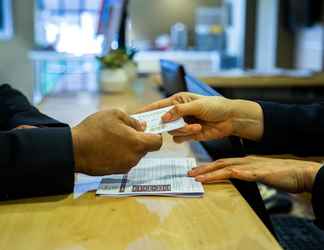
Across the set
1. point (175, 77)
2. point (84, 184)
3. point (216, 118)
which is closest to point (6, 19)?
point (175, 77)

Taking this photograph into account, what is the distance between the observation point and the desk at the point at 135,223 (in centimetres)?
75

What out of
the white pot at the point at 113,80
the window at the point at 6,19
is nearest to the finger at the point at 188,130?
the white pot at the point at 113,80

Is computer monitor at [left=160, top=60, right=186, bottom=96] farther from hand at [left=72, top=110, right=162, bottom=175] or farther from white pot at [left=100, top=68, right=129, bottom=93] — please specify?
hand at [left=72, top=110, right=162, bottom=175]

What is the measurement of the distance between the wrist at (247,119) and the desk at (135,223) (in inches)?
10.7

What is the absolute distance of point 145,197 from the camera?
968mm

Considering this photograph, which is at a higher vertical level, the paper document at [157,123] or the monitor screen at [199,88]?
the monitor screen at [199,88]

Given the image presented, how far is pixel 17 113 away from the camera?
1485 mm

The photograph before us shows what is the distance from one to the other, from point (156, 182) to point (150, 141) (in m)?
0.09

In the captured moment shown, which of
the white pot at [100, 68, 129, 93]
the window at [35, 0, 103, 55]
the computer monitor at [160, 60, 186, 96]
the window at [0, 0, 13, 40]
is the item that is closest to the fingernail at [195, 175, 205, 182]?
the computer monitor at [160, 60, 186, 96]

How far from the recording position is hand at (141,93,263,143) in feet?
3.95

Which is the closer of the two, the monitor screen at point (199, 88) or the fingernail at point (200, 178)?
the fingernail at point (200, 178)

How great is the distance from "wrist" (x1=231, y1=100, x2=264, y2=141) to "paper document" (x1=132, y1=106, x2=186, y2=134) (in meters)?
0.18

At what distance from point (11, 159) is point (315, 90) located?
8.68 feet

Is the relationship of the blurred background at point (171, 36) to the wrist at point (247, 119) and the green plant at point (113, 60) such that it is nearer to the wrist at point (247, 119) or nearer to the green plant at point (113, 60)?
the green plant at point (113, 60)
